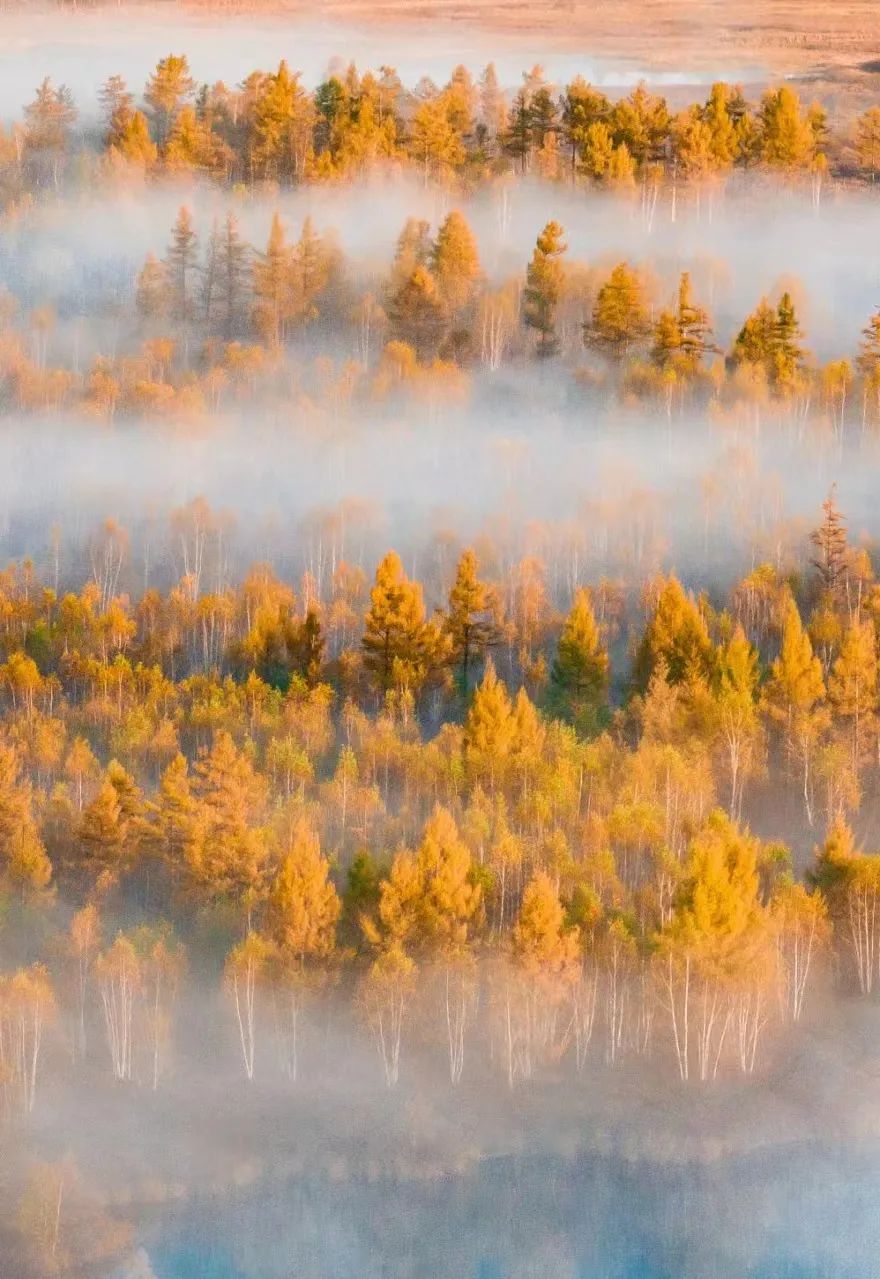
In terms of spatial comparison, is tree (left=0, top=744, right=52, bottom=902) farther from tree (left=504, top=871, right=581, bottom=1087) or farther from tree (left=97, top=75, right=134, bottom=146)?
tree (left=97, top=75, right=134, bottom=146)

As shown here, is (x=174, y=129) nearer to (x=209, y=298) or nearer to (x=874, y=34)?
(x=209, y=298)

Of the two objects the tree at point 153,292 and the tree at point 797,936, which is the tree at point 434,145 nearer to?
the tree at point 153,292

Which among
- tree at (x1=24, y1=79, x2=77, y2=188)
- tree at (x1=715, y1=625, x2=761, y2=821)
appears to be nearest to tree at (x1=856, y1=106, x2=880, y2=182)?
tree at (x1=24, y1=79, x2=77, y2=188)

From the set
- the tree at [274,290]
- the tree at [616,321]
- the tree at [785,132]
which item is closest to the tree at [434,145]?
the tree at [274,290]

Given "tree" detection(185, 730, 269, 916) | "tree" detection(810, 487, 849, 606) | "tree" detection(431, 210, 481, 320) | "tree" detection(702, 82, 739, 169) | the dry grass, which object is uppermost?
the dry grass

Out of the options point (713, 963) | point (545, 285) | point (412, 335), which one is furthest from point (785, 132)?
point (713, 963)

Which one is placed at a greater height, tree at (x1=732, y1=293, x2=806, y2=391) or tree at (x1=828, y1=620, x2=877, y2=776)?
tree at (x1=732, y1=293, x2=806, y2=391)
